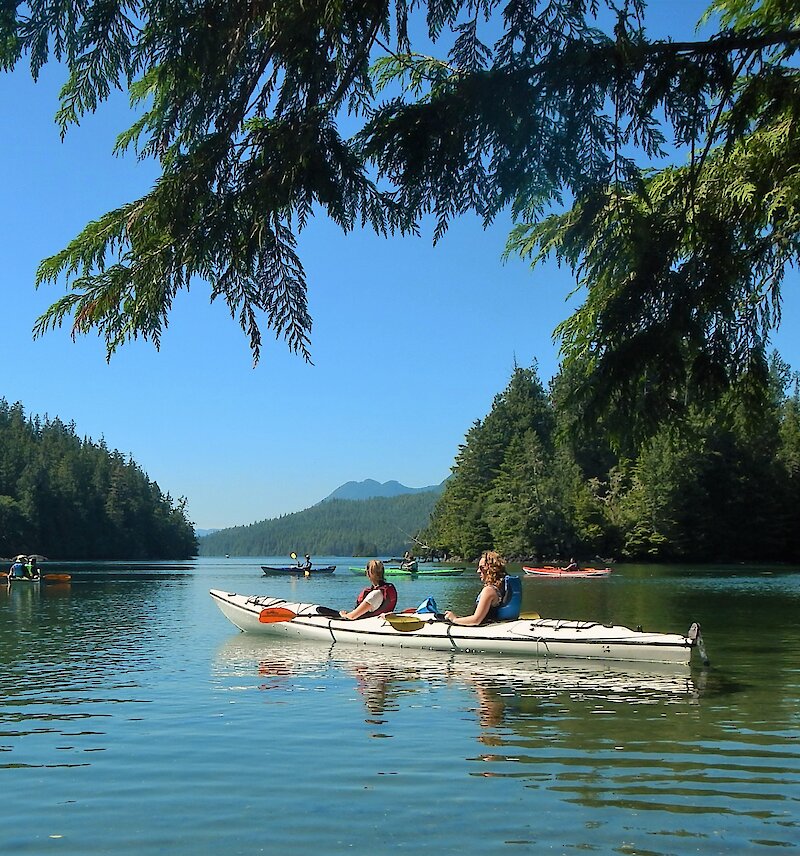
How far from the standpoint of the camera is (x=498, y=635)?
48.2 ft

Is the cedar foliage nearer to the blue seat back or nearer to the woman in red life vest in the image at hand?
the blue seat back

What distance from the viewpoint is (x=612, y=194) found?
16.1ft

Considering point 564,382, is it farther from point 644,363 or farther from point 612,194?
point 612,194

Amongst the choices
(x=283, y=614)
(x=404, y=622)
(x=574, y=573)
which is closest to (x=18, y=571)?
(x=574, y=573)

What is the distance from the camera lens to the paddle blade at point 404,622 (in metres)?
15.8

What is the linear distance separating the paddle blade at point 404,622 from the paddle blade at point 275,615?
262 centimetres

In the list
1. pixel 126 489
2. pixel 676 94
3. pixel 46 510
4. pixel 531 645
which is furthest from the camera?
pixel 126 489

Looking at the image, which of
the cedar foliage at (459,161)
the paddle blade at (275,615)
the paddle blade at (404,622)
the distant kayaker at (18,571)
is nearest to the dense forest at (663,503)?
the distant kayaker at (18,571)

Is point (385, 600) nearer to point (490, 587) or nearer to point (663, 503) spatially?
point (490, 587)

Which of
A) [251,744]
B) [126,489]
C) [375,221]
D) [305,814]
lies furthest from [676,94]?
[126,489]

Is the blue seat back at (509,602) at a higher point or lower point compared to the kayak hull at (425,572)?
higher

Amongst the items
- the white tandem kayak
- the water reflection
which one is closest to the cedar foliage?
the water reflection

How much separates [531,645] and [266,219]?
11385 millimetres

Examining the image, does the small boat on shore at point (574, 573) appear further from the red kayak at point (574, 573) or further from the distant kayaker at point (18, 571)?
the distant kayaker at point (18, 571)
